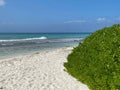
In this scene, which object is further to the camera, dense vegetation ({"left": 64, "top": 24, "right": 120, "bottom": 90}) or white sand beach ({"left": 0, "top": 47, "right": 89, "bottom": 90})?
white sand beach ({"left": 0, "top": 47, "right": 89, "bottom": 90})

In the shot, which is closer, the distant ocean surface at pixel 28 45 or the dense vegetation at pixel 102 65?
the dense vegetation at pixel 102 65

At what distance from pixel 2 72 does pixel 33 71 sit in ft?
3.86

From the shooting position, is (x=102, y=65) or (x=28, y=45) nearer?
(x=102, y=65)

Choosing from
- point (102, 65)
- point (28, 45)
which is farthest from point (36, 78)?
point (28, 45)

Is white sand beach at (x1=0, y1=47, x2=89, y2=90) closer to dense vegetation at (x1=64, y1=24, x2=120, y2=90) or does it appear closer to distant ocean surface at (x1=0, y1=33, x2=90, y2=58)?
dense vegetation at (x1=64, y1=24, x2=120, y2=90)

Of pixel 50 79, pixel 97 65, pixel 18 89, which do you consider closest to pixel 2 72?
pixel 50 79

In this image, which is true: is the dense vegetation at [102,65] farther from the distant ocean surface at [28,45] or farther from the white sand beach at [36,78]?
the distant ocean surface at [28,45]

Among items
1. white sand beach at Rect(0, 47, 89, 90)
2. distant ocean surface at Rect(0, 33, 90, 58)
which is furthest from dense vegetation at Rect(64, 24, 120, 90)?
distant ocean surface at Rect(0, 33, 90, 58)

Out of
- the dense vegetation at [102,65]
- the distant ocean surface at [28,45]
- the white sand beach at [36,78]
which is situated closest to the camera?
the dense vegetation at [102,65]

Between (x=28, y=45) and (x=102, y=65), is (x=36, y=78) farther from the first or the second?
(x=28, y=45)

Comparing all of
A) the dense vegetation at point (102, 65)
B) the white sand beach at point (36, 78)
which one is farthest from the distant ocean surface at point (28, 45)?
the dense vegetation at point (102, 65)

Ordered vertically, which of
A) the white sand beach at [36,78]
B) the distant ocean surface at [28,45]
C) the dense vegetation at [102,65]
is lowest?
the distant ocean surface at [28,45]

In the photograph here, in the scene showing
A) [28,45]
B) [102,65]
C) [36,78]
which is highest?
[102,65]

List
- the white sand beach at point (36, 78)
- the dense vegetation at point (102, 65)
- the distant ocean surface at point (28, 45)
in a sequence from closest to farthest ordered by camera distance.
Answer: the dense vegetation at point (102, 65), the white sand beach at point (36, 78), the distant ocean surface at point (28, 45)
